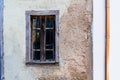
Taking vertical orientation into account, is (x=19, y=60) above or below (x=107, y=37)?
below

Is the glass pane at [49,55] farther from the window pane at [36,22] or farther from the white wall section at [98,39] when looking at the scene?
the white wall section at [98,39]

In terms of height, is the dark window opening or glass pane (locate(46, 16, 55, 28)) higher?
glass pane (locate(46, 16, 55, 28))

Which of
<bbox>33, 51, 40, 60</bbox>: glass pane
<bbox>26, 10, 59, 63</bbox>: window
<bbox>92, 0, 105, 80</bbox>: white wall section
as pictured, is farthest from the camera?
<bbox>33, 51, 40, 60</bbox>: glass pane

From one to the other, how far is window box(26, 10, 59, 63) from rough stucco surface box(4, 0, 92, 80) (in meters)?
0.15

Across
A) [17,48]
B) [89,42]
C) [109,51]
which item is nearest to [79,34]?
[89,42]

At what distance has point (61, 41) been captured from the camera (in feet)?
27.5

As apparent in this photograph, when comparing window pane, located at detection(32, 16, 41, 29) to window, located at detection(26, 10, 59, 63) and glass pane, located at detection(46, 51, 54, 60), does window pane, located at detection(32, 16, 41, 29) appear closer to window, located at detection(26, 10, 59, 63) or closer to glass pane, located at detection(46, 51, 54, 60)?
window, located at detection(26, 10, 59, 63)

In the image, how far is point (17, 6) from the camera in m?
8.46

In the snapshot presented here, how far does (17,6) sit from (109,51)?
264cm

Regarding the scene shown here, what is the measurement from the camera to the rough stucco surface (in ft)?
27.3

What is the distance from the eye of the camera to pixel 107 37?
815cm
